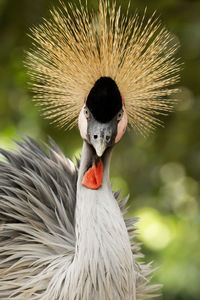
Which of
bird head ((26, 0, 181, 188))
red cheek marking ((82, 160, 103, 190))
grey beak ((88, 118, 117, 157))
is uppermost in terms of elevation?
bird head ((26, 0, 181, 188))

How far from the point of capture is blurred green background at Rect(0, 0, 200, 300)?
2.92m

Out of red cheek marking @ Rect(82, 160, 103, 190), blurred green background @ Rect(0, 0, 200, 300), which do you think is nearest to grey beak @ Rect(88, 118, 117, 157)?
red cheek marking @ Rect(82, 160, 103, 190)

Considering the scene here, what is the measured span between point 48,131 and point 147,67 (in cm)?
161

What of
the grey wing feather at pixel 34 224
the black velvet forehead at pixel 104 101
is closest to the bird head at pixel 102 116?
the black velvet forehead at pixel 104 101

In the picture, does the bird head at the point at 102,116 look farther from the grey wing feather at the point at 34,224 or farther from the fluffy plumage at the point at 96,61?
the grey wing feather at the point at 34,224

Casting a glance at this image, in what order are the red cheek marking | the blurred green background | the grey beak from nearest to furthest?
the grey beak → the red cheek marking → the blurred green background

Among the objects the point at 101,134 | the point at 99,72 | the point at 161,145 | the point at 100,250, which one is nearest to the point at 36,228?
the point at 100,250

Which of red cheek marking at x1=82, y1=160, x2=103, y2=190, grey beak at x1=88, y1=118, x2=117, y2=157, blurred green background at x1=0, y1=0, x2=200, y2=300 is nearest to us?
grey beak at x1=88, y1=118, x2=117, y2=157

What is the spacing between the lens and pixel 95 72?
1.71 meters

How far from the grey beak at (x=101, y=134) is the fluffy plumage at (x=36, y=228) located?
35 cm

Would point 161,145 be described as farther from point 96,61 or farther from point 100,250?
point 100,250

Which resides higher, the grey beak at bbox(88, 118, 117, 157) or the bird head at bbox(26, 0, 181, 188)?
the bird head at bbox(26, 0, 181, 188)

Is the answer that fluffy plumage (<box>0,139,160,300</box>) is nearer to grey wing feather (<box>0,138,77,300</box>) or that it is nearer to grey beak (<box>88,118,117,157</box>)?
grey wing feather (<box>0,138,77,300</box>)

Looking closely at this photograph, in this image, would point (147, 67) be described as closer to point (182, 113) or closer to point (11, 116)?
point (182, 113)
